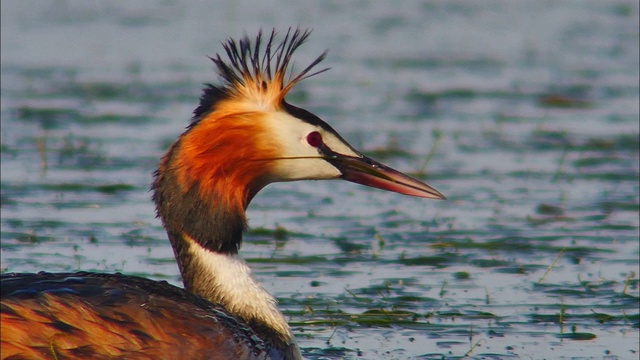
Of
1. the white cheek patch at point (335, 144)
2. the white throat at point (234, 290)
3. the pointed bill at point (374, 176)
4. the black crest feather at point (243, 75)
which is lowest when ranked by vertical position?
the white throat at point (234, 290)

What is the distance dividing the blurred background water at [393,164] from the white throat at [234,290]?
72 centimetres

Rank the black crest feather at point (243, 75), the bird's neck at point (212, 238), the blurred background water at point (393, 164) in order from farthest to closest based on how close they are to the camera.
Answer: the blurred background water at point (393, 164)
the black crest feather at point (243, 75)
the bird's neck at point (212, 238)

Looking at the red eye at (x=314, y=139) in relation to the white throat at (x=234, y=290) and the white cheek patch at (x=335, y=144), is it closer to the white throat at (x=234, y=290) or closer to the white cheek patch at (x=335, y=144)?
the white cheek patch at (x=335, y=144)

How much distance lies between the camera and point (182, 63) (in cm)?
1622

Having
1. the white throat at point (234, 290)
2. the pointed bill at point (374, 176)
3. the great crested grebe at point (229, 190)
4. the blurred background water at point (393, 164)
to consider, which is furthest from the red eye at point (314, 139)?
the blurred background water at point (393, 164)

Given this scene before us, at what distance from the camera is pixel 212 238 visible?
6.70 meters

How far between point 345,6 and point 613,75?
204 inches

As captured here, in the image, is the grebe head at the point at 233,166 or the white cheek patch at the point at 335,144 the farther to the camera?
the white cheek patch at the point at 335,144

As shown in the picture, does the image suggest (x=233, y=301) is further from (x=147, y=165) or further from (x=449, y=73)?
(x=449, y=73)

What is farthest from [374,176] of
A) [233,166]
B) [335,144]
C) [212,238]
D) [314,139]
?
[212,238]

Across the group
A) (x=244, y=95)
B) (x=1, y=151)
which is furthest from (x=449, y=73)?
(x=244, y=95)

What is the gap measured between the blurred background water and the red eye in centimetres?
121

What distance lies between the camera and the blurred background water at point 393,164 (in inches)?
327

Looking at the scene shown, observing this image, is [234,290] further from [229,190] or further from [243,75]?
[243,75]
